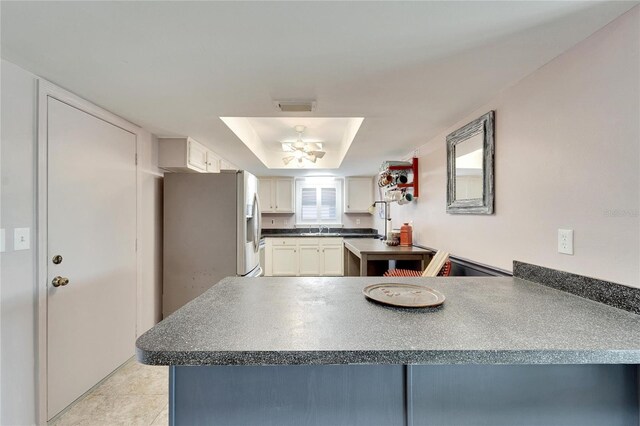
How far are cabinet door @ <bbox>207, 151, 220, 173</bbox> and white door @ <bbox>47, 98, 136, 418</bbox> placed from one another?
94cm

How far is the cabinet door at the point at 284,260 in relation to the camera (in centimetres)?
517

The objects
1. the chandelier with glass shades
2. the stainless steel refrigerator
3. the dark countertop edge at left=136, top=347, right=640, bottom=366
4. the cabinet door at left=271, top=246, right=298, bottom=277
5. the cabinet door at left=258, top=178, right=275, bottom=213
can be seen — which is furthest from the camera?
the cabinet door at left=258, top=178, right=275, bottom=213

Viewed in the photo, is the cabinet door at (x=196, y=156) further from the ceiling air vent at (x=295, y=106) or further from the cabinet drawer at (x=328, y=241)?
the cabinet drawer at (x=328, y=241)

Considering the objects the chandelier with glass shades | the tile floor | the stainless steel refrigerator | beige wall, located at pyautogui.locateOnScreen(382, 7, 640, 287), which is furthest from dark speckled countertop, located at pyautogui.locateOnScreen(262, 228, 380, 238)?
beige wall, located at pyautogui.locateOnScreen(382, 7, 640, 287)

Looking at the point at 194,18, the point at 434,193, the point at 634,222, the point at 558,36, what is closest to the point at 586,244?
the point at 634,222

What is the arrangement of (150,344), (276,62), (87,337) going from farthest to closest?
(87,337) < (276,62) < (150,344)

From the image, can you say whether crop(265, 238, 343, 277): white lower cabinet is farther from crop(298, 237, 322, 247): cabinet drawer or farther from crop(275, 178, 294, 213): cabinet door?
crop(275, 178, 294, 213): cabinet door

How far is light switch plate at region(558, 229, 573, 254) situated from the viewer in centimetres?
128

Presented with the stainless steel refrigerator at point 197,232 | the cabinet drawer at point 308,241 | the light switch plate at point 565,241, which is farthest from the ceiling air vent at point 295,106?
the cabinet drawer at point 308,241

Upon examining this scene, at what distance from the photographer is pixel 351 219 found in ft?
18.5

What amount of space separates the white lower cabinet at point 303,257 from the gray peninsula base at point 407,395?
169 inches

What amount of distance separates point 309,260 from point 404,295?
4.03 meters

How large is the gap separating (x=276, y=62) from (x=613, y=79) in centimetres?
142

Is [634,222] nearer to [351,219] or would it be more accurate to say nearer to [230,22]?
[230,22]
